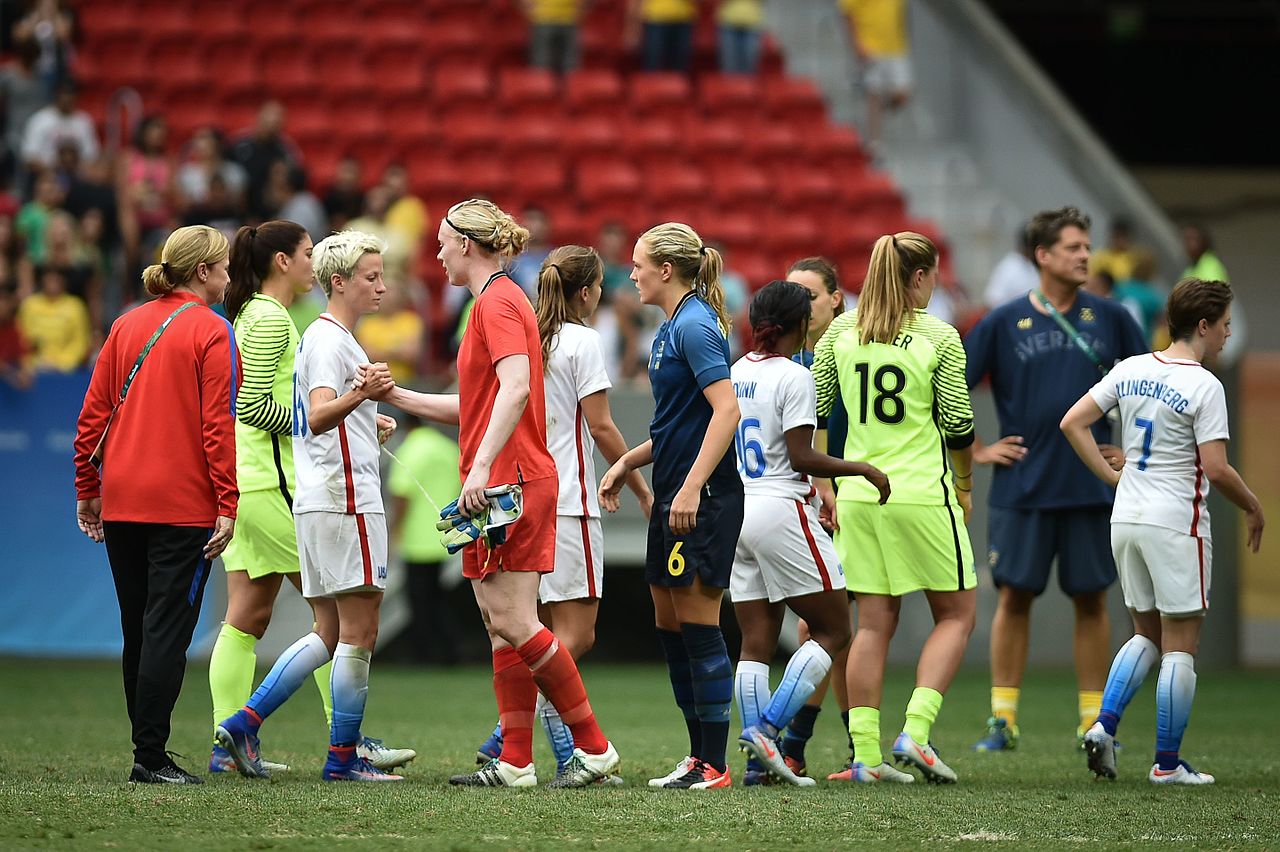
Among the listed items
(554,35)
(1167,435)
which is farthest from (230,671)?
(554,35)

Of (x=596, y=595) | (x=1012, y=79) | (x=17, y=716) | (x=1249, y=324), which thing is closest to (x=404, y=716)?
(x=17, y=716)

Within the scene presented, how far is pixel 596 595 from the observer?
6879 mm

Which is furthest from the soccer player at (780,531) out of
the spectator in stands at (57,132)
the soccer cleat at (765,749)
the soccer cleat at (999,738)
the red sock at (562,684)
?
the spectator in stands at (57,132)

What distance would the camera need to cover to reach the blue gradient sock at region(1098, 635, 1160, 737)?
6844mm

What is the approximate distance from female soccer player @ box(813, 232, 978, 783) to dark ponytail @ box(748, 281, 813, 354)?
1.27 feet

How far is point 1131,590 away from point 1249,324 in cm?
1428

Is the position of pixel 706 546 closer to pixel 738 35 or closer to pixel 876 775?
pixel 876 775

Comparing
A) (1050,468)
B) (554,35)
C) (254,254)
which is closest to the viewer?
(254,254)

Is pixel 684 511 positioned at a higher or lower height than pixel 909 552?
higher

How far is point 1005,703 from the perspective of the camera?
8.16m

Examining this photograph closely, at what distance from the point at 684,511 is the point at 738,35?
1291cm

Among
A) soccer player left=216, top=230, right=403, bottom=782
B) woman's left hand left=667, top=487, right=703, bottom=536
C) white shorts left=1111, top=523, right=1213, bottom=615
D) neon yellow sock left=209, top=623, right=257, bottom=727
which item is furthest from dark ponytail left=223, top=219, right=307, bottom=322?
white shorts left=1111, top=523, right=1213, bottom=615

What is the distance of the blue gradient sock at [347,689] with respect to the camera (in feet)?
21.4

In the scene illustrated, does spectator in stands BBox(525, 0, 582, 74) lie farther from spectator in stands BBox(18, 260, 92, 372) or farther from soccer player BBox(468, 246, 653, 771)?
soccer player BBox(468, 246, 653, 771)
